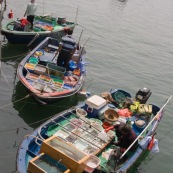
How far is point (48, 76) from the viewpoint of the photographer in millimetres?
16641

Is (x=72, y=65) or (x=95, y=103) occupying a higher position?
(x=95, y=103)

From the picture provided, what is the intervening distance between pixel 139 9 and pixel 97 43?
68.9ft

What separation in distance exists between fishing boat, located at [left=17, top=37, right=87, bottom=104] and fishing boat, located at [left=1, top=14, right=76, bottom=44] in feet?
9.04

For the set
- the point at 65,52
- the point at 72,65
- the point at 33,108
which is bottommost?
the point at 33,108

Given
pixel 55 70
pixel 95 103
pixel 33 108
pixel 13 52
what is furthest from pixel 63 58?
pixel 13 52

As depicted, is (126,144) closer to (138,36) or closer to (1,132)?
(1,132)

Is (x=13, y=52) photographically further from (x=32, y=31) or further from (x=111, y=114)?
(x=111, y=114)

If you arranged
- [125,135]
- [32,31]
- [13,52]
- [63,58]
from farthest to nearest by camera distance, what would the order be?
[32,31] < [13,52] < [63,58] < [125,135]

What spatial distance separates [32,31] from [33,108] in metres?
8.83

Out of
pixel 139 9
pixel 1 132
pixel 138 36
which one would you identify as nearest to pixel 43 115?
pixel 1 132

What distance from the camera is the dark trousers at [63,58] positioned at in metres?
17.1

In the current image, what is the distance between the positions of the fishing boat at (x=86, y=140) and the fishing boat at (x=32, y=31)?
866cm

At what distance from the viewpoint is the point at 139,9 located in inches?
1829

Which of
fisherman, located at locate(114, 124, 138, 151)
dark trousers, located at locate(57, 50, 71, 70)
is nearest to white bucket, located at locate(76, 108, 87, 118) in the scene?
fisherman, located at locate(114, 124, 138, 151)
